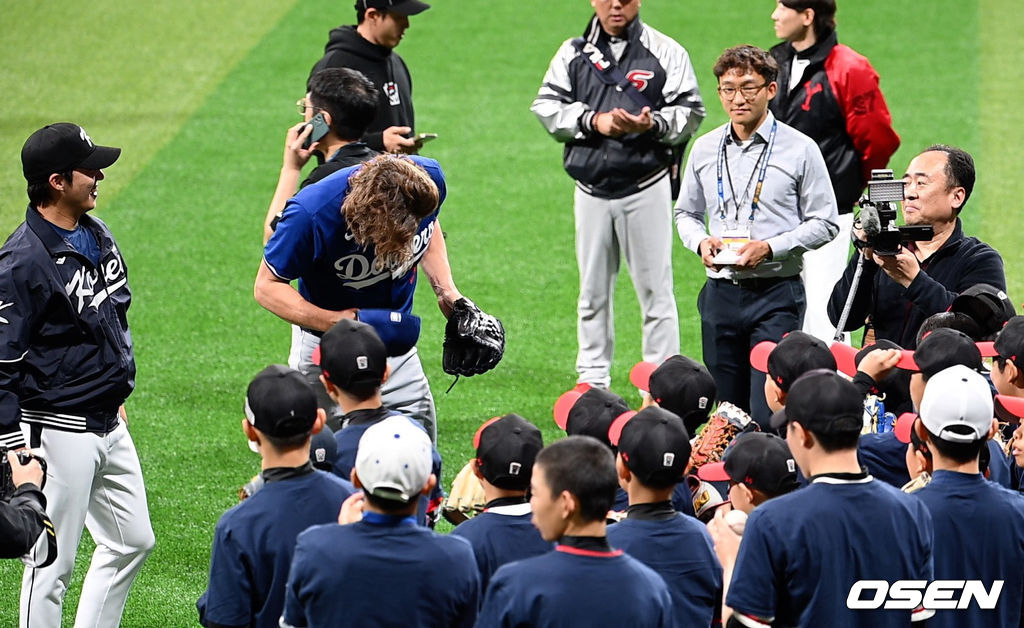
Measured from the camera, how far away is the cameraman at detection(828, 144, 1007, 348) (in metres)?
4.94

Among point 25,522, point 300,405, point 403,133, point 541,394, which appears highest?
point 403,133

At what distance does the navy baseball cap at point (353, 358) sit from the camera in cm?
380

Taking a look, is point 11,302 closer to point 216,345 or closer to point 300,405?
point 300,405

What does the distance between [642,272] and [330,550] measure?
4.23m

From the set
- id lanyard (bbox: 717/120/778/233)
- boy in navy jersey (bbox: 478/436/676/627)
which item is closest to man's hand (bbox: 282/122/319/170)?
id lanyard (bbox: 717/120/778/233)

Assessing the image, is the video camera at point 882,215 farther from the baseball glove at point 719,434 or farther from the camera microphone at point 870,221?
the baseball glove at point 719,434

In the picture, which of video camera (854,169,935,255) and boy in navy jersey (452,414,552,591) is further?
video camera (854,169,935,255)

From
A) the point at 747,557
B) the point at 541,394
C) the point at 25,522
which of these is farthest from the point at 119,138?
the point at 747,557

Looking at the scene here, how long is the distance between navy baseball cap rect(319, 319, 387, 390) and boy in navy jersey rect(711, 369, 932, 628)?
120 centimetres

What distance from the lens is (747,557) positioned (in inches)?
124

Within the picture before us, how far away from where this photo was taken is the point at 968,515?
3.36m

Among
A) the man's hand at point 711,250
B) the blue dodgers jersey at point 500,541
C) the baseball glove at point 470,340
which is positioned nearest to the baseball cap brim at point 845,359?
the man's hand at point 711,250

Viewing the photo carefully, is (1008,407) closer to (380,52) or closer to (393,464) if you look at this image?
(393,464)

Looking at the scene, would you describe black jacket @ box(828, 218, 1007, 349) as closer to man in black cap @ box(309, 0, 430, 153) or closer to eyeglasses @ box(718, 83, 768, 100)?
eyeglasses @ box(718, 83, 768, 100)
